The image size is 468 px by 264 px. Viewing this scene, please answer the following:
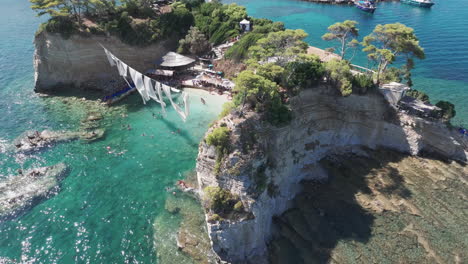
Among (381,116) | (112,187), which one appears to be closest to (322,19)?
(381,116)

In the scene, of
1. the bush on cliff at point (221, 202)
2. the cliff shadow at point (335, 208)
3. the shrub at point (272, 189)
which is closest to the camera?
the bush on cliff at point (221, 202)

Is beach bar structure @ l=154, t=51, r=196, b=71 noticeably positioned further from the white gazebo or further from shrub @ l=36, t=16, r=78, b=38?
shrub @ l=36, t=16, r=78, b=38

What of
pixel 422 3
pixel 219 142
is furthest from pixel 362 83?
pixel 422 3

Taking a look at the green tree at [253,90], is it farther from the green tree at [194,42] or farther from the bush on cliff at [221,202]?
the green tree at [194,42]

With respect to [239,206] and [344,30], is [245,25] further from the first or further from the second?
[239,206]

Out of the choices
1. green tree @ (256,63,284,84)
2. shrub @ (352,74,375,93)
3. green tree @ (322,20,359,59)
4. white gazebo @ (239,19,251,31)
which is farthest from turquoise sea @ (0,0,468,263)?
green tree @ (322,20,359,59)

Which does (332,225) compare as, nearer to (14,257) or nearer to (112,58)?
(14,257)

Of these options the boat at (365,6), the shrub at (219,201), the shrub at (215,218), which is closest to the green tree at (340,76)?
the shrub at (219,201)
